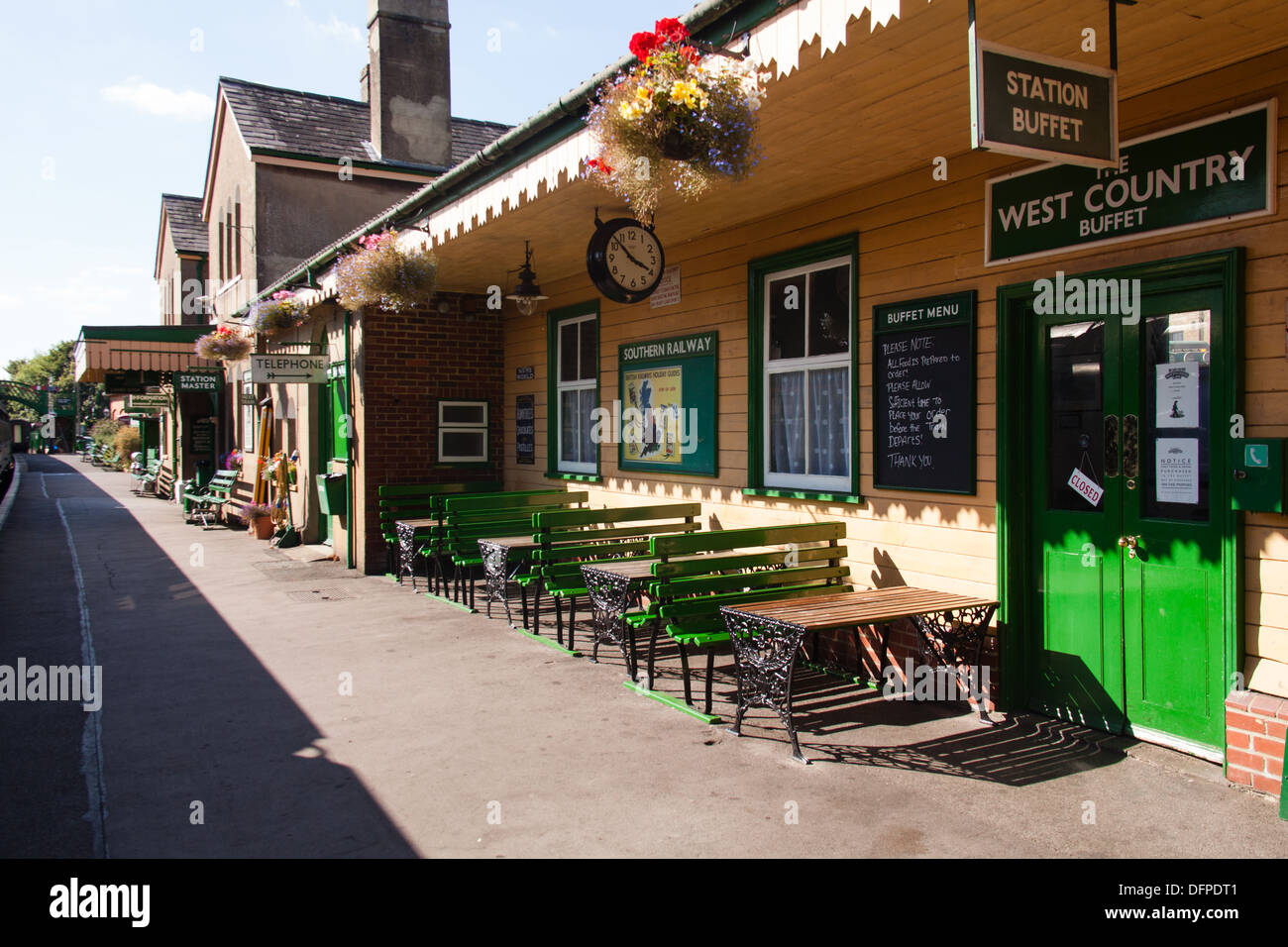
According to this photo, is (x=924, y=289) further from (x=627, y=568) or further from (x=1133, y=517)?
(x=627, y=568)

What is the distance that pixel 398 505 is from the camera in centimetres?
1094

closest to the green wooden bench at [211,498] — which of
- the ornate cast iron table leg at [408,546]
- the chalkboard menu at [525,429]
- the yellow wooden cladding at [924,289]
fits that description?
the chalkboard menu at [525,429]

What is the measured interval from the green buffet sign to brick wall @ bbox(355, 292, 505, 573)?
7405mm

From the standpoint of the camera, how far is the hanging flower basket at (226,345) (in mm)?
16234

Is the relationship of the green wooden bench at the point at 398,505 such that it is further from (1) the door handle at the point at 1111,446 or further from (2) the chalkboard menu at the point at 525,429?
(1) the door handle at the point at 1111,446

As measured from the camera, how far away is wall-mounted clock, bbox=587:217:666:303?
6.93 meters

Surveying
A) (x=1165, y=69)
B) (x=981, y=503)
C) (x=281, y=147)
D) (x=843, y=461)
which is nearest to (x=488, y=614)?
(x=843, y=461)

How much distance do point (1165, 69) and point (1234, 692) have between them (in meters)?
3.00

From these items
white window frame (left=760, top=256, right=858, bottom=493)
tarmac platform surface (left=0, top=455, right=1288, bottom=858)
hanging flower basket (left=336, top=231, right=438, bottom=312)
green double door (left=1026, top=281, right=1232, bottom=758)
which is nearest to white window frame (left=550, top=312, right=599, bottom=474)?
hanging flower basket (left=336, top=231, right=438, bottom=312)

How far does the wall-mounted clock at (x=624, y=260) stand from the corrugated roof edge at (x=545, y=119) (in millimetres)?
886

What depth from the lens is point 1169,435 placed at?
189 inches

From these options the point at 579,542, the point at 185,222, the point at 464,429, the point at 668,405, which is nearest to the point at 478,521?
the point at 579,542

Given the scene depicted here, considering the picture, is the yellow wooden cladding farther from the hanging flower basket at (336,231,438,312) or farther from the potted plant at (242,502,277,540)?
the potted plant at (242,502,277,540)

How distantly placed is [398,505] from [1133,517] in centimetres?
811
